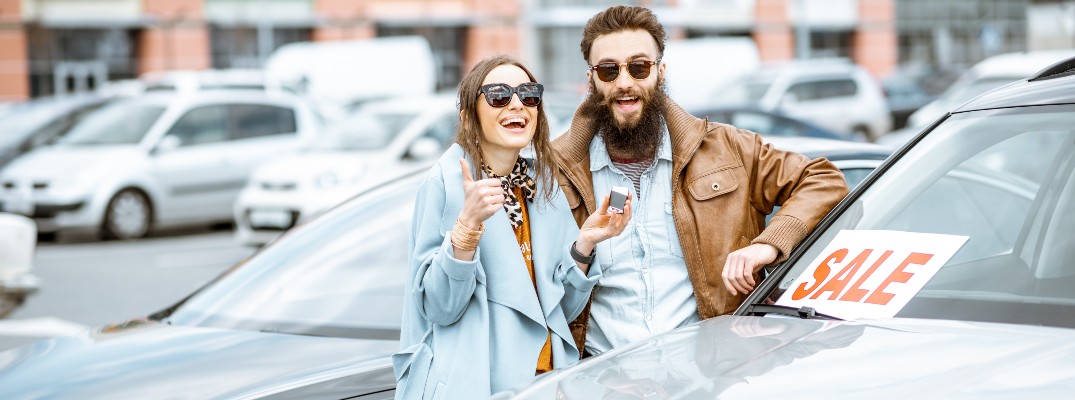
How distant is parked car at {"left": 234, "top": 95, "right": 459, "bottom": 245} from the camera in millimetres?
12078

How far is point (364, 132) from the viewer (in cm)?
1275

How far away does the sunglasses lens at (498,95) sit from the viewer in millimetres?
2855

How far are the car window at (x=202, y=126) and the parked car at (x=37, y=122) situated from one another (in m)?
1.62

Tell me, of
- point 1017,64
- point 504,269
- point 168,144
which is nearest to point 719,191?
point 504,269

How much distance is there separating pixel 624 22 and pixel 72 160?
12532 millimetres

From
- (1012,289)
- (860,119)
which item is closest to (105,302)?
(1012,289)

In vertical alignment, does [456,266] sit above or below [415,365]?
above

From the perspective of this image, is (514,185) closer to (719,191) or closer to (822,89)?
(719,191)

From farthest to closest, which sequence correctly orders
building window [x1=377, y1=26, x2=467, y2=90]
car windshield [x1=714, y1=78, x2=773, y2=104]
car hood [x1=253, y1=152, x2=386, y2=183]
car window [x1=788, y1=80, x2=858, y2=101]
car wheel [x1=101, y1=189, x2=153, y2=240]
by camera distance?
building window [x1=377, y1=26, x2=467, y2=90]
car window [x1=788, y1=80, x2=858, y2=101]
car windshield [x1=714, y1=78, x2=773, y2=104]
car wheel [x1=101, y1=189, x2=153, y2=240]
car hood [x1=253, y1=152, x2=386, y2=183]

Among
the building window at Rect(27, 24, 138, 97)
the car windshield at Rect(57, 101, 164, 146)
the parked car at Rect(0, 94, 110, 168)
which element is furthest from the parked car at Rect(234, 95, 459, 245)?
the building window at Rect(27, 24, 138, 97)

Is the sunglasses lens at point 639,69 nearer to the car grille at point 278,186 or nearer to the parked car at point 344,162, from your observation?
the parked car at point 344,162

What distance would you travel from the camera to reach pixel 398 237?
4.36 meters

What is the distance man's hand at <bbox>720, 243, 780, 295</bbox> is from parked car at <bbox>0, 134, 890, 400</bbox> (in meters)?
1.05

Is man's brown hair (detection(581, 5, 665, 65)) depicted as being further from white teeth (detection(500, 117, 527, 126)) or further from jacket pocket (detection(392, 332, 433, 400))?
jacket pocket (detection(392, 332, 433, 400))
